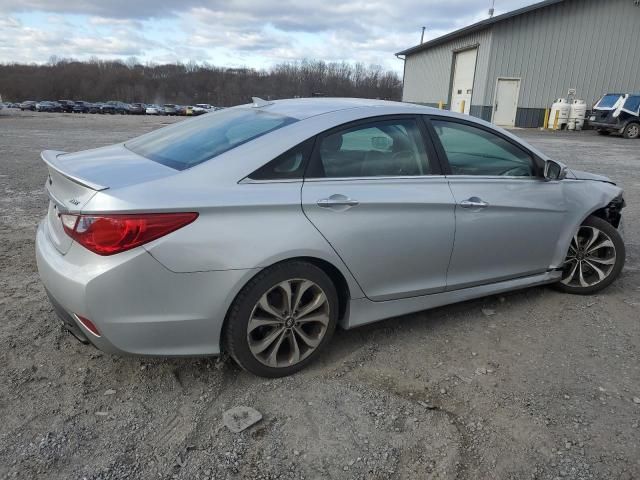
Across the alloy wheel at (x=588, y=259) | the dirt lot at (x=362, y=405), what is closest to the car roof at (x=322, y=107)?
the dirt lot at (x=362, y=405)

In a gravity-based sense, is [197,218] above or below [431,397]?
above

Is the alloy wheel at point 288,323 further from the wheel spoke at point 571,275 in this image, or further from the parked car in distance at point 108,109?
the parked car in distance at point 108,109

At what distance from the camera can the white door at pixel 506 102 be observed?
28.5 metres

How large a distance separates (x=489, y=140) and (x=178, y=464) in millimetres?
2856

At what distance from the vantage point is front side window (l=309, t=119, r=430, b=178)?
297 centimetres

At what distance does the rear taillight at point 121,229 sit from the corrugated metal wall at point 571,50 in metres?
29.0

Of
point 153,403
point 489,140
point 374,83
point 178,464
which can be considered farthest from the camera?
point 374,83

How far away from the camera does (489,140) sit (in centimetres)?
367

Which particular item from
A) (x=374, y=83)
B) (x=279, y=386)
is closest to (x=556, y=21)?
(x=279, y=386)

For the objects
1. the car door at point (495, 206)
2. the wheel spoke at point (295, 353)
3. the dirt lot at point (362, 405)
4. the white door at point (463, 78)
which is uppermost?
the white door at point (463, 78)

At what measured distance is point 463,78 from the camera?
3244 cm

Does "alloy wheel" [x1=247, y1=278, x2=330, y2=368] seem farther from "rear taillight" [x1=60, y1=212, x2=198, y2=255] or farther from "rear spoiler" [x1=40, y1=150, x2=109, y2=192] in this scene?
"rear spoiler" [x1=40, y1=150, x2=109, y2=192]

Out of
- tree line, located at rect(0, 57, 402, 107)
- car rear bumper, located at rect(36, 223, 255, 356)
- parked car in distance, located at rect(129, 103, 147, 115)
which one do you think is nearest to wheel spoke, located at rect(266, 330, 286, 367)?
car rear bumper, located at rect(36, 223, 255, 356)

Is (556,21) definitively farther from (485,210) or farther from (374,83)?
(374,83)
